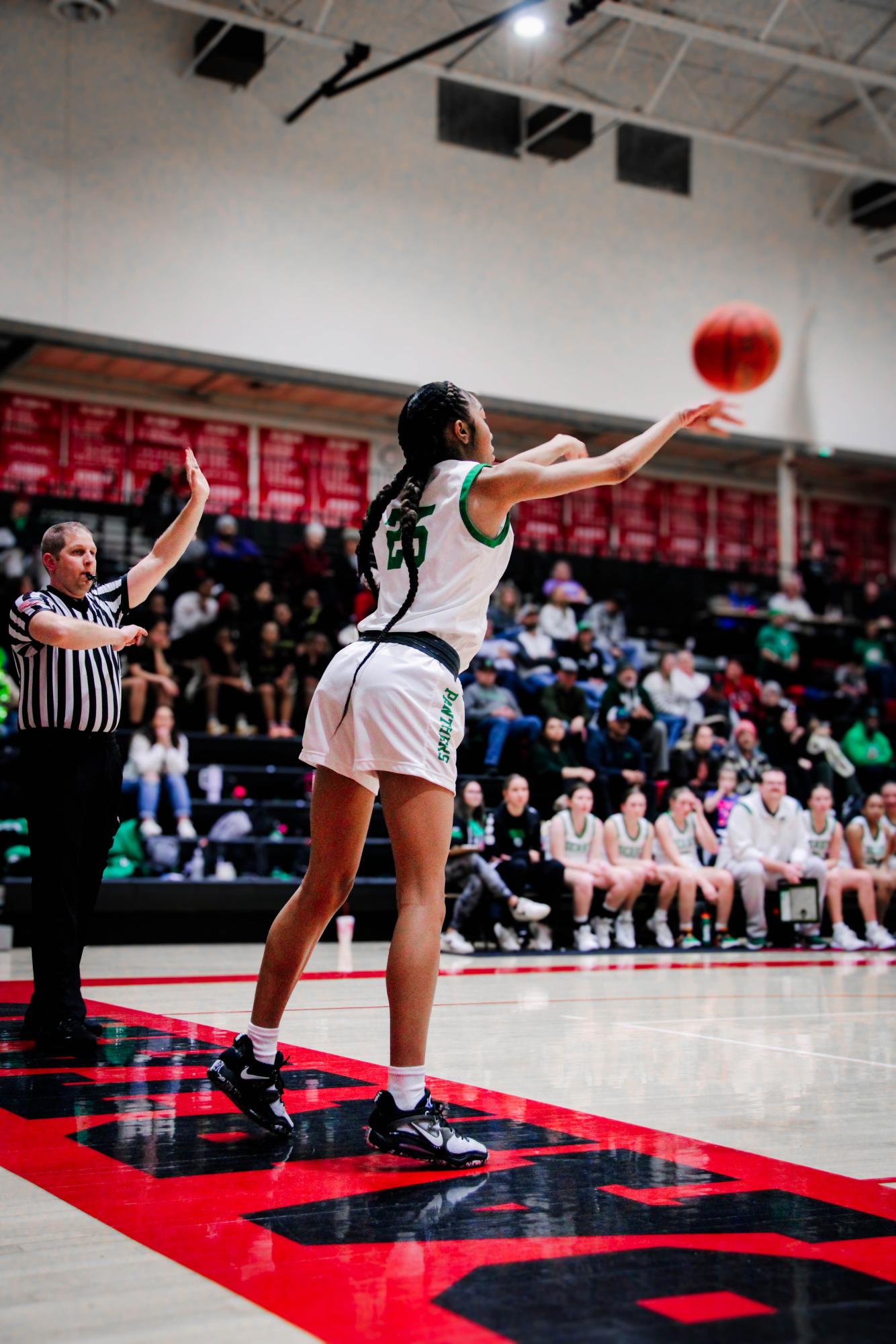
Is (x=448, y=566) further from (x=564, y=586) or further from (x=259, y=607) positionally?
(x=564, y=586)

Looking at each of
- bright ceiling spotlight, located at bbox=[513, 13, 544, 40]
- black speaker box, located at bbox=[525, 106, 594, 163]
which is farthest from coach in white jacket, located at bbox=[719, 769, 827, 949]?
black speaker box, located at bbox=[525, 106, 594, 163]

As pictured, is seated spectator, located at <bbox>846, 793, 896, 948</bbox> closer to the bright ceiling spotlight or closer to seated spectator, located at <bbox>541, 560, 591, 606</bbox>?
seated spectator, located at <bbox>541, 560, 591, 606</bbox>

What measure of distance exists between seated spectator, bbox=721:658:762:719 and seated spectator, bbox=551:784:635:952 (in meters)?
4.38

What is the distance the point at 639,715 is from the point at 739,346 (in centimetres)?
530

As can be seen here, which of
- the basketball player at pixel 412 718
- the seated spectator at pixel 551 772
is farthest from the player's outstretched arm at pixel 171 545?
the seated spectator at pixel 551 772

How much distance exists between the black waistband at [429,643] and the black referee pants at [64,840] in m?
1.79

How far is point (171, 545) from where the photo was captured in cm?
468

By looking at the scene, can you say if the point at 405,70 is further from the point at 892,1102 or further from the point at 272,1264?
the point at 272,1264

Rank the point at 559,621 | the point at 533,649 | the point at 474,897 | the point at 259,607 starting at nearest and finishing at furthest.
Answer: the point at 474,897 < the point at 259,607 < the point at 533,649 < the point at 559,621

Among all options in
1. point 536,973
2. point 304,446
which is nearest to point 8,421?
point 304,446

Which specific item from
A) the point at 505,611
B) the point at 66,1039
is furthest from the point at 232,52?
the point at 66,1039

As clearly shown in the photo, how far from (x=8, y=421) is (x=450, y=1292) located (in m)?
17.8

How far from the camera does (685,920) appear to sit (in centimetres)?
1048

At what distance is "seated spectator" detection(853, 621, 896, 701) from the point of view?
16.7 meters
